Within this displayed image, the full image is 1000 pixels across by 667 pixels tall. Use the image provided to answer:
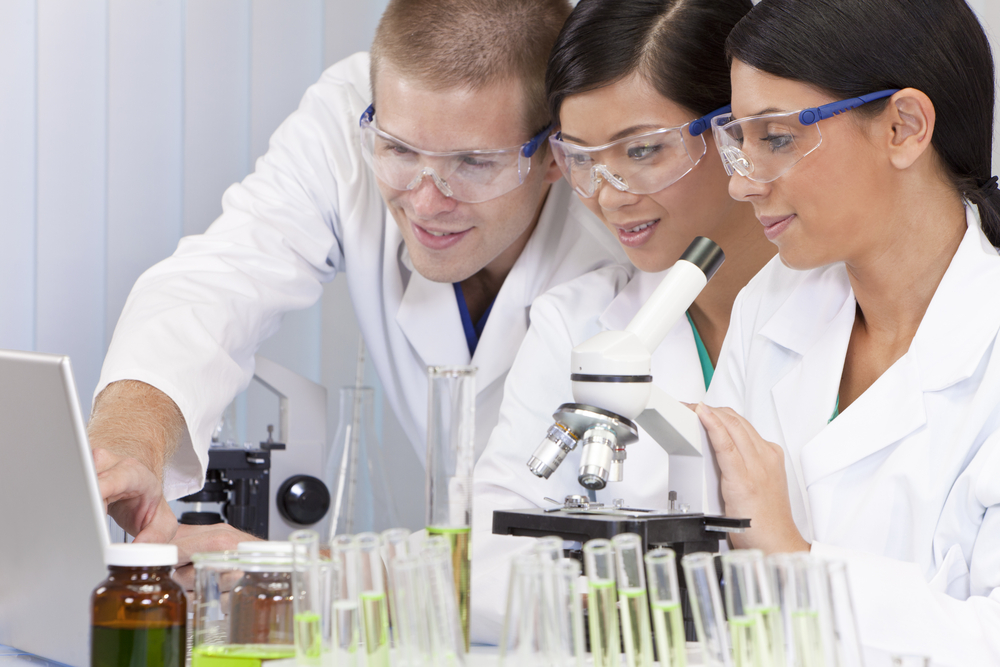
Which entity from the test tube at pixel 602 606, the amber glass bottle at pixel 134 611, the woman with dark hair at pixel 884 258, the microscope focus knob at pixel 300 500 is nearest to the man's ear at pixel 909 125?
the woman with dark hair at pixel 884 258

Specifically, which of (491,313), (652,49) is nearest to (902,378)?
(652,49)

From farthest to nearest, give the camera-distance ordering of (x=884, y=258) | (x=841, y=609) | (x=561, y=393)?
(x=561, y=393) → (x=884, y=258) → (x=841, y=609)

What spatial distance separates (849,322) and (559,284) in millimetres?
671

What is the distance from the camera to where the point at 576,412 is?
104 centimetres

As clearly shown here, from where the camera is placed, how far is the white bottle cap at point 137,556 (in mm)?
771

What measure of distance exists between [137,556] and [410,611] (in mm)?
230

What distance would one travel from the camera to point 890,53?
1333 millimetres

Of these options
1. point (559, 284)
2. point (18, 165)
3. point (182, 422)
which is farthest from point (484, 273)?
point (18, 165)

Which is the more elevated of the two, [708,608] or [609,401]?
[609,401]

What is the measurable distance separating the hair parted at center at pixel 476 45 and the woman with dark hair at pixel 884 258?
56 centimetres

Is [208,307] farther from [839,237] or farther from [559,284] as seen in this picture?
[839,237]

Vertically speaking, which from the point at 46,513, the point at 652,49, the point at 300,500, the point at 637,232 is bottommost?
the point at 300,500

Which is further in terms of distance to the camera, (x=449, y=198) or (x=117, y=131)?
(x=117, y=131)

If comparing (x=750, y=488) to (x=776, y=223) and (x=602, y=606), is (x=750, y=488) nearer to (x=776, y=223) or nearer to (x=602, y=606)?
(x=776, y=223)
